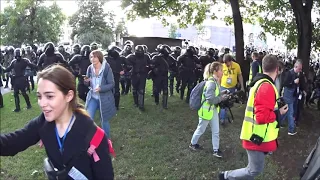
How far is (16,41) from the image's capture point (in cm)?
3759

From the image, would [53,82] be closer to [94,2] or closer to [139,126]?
[139,126]

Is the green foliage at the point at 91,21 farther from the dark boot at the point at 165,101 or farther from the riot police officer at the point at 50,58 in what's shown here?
the dark boot at the point at 165,101

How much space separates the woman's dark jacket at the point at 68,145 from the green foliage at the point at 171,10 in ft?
37.6

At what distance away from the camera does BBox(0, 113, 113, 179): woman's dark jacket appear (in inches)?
83.0

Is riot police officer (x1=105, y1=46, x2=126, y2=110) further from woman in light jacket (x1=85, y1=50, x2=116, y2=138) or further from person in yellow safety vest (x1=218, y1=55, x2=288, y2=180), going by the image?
person in yellow safety vest (x1=218, y1=55, x2=288, y2=180)

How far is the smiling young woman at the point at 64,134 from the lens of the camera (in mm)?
2111

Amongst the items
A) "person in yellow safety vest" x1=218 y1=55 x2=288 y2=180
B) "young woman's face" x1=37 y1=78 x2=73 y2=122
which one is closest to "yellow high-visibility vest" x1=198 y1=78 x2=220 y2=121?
"person in yellow safety vest" x1=218 y1=55 x2=288 y2=180

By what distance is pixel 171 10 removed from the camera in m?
15.4

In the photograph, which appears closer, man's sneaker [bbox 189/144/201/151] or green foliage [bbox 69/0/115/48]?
man's sneaker [bbox 189/144/201/151]

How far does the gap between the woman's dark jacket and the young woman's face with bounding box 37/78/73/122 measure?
100mm

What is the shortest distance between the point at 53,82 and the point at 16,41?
38783 mm

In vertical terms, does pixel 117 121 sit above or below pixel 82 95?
below

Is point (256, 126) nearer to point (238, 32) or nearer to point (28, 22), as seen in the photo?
point (238, 32)

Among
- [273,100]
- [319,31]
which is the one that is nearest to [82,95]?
[273,100]
